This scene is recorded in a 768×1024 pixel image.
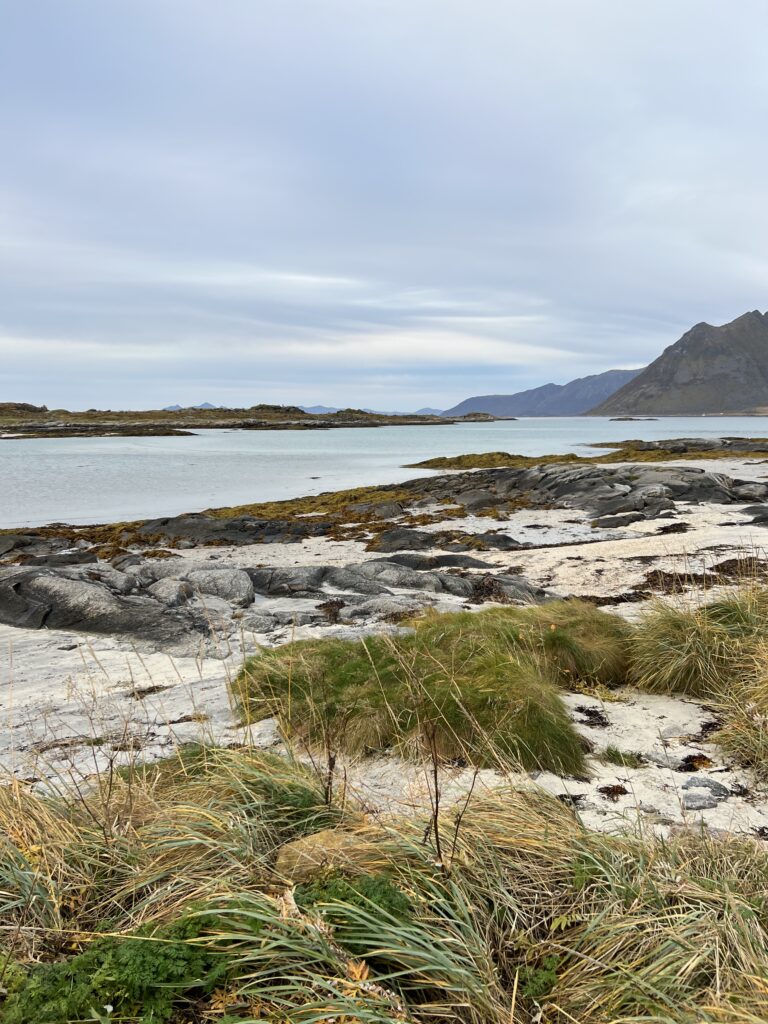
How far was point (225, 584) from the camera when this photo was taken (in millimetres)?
12789

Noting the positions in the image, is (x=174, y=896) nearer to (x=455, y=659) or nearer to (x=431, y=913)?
(x=431, y=913)

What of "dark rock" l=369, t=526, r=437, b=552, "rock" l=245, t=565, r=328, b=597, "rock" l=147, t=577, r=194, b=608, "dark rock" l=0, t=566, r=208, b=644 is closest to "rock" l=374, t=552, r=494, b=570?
"dark rock" l=369, t=526, r=437, b=552

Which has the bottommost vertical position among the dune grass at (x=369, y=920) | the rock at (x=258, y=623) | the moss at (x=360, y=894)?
the rock at (x=258, y=623)

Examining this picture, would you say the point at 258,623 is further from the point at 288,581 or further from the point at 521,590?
the point at 521,590

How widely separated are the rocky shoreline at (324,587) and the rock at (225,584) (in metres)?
0.04

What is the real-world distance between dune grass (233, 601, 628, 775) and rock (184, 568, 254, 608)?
5.01 metres

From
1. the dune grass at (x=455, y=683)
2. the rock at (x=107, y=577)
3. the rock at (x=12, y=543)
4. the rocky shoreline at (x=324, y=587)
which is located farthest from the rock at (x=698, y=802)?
the rock at (x=12, y=543)

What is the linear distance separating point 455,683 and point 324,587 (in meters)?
8.88

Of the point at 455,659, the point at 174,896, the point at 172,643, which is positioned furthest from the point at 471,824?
the point at 172,643

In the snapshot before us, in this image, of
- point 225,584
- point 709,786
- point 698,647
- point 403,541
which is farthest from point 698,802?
point 403,541

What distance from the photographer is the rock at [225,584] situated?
484 inches

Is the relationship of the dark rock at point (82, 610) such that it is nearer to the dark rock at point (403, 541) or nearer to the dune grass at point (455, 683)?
the dune grass at point (455, 683)

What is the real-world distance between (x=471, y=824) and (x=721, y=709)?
3609 millimetres

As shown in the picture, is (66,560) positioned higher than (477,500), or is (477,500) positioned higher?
(477,500)
